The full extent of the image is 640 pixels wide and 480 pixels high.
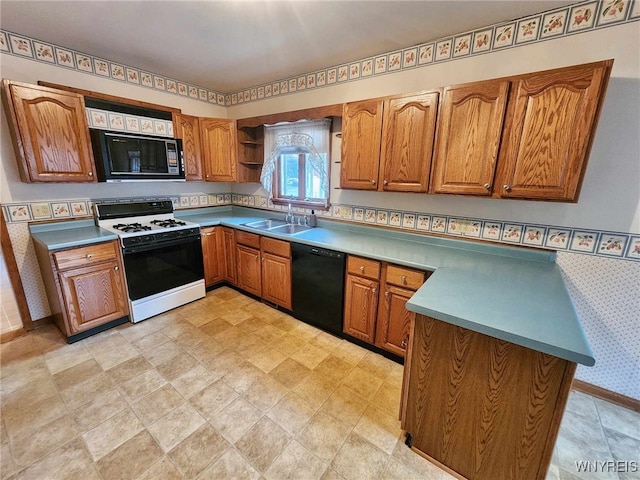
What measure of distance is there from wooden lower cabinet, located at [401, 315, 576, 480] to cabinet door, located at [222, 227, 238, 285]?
2.45 m

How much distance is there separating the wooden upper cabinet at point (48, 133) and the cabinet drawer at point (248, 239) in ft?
4.72

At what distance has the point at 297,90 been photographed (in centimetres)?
298

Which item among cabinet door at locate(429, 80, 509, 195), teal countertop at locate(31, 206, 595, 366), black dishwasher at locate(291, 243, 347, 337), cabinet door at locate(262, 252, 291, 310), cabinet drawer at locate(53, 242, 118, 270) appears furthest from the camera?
cabinet door at locate(262, 252, 291, 310)

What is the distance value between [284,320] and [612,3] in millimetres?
3277

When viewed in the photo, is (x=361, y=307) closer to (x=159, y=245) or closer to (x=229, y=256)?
(x=229, y=256)

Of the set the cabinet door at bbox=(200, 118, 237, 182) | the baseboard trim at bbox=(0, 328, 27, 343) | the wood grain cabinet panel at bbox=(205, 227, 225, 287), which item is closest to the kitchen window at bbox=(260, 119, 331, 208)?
the cabinet door at bbox=(200, 118, 237, 182)

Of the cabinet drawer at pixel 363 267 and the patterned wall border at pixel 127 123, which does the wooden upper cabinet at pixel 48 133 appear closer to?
the patterned wall border at pixel 127 123

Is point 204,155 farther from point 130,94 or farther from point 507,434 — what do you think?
point 507,434

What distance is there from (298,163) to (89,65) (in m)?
2.18

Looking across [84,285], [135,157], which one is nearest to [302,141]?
[135,157]

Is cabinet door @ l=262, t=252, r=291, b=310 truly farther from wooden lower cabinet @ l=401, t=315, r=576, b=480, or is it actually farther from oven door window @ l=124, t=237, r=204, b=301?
wooden lower cabinet @ l=401, t=315, r=576, b=480

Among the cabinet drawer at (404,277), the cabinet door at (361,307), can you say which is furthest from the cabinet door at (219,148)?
the cabinet drawer at (404,277)

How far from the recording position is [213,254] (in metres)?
3.28

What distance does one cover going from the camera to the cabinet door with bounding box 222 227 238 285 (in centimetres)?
325
